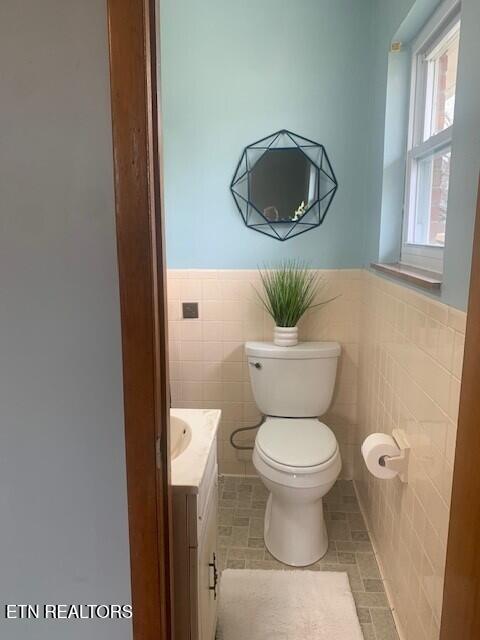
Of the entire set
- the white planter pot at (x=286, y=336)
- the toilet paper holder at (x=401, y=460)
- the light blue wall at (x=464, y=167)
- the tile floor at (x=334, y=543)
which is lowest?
the tile floor at (x=334, y=543)

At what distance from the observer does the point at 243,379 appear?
2.40 m

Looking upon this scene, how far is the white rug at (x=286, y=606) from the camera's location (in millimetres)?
1516

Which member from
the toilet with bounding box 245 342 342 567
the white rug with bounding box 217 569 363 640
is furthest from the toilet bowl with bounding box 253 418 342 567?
the white rug with bounding box 217 569 363 640

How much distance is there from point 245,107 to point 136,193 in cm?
173

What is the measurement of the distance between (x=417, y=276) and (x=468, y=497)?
84 cm

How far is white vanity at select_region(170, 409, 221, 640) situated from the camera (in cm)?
99

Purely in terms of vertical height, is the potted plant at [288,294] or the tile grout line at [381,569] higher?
the potted plant at [288,294]

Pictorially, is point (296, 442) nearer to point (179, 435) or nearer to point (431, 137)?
point (179, 435)

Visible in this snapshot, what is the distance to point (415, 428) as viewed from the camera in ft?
4.47

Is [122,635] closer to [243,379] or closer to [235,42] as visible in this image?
[243,379]

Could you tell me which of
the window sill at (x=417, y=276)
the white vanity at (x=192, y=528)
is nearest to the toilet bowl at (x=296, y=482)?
the white vanity at (x=192, y=528)

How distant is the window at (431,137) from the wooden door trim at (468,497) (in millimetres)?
937

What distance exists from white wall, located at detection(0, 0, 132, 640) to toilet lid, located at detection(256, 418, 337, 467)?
3.32ft

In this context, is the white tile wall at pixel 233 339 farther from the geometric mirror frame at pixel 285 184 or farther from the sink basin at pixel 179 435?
the sink basin at pixel 179 435
